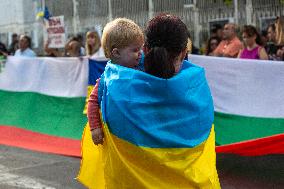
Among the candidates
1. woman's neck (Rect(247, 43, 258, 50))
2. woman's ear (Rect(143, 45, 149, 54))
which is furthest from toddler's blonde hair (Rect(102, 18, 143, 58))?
woman's neck (Rect(247, 43, 258, 50))

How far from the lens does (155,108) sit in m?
2.79

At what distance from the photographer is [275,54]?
796cm

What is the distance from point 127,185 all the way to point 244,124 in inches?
139

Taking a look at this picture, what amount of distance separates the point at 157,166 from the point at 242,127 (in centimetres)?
356

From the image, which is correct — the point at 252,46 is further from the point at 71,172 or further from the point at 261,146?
the point at 71,172

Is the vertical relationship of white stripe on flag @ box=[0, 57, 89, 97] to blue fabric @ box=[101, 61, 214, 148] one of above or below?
below

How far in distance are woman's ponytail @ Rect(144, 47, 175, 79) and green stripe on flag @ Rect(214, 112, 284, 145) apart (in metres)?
3.32

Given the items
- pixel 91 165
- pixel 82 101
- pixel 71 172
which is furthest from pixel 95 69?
pixel 91 165

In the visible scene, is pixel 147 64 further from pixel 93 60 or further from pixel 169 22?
pixel 93 60

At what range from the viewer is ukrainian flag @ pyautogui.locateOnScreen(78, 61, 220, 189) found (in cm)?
279

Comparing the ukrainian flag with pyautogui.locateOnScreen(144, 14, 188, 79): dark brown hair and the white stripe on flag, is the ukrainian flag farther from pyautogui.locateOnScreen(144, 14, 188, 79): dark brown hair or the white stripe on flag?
the white stripe on flag

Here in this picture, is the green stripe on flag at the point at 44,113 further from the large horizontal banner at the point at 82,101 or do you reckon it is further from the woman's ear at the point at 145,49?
the woman's ear at the point at 145,49

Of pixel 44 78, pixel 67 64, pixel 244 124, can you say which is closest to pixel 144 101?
pixel 244 124

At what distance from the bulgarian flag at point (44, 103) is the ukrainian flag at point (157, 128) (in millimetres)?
4568
